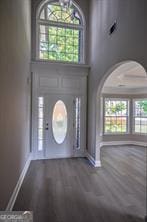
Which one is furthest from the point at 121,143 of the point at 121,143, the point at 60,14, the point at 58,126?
the point at 60,14

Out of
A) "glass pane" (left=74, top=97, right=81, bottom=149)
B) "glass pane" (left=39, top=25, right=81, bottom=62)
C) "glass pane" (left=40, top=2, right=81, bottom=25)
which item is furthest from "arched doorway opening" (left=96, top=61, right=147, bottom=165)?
"glass pane" (left=40, top=2, right=81, bottom=25)

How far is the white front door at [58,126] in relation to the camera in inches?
197

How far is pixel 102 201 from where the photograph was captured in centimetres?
274

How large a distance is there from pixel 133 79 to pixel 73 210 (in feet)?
15.7

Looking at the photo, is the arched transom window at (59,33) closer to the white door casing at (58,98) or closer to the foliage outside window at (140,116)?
the white door casing at (58,98)

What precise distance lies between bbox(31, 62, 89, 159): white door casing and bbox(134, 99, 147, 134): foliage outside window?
126 inches

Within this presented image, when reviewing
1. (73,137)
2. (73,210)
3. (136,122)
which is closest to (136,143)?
(136,122)

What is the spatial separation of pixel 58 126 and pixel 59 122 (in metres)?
0.13

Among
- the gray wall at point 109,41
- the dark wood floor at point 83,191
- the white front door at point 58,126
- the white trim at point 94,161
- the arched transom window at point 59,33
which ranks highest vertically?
the arched transom window at point 59,33

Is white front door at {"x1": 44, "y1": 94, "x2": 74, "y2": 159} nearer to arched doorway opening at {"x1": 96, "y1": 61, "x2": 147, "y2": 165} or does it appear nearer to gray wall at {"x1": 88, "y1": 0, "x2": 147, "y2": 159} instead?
gray wall at {"x1": 88, "y1": 0, "x2": 147, "y2": 159}

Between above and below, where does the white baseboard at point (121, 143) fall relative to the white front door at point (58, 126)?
below

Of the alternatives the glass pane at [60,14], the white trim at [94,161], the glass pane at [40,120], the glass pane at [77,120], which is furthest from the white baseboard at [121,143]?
the glass pane at [60,14]

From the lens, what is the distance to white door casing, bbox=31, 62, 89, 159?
4883mm

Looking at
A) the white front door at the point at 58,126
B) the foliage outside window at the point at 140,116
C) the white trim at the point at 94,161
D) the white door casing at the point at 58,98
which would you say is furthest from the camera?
the foliage outside window at the point at 140,116
